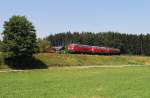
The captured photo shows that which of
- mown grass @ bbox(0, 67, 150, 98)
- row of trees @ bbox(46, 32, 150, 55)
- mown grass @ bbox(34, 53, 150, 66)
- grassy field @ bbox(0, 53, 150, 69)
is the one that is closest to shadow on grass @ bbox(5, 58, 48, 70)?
grassy field @ bbox(0, 53, 150, 69)

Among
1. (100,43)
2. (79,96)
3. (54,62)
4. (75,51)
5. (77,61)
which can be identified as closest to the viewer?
(79,96)

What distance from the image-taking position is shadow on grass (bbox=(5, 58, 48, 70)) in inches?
2597

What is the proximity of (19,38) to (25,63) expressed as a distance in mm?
5758

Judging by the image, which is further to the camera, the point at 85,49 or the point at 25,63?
the point at 85,49

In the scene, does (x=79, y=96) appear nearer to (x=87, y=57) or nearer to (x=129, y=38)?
(x=87, y=57)

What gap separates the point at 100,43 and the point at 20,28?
9816cm

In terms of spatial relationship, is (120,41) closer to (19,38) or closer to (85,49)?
(85,49)

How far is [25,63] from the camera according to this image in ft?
226

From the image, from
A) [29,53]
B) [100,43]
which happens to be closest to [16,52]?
[29,53]

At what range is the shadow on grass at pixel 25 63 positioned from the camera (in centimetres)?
6597

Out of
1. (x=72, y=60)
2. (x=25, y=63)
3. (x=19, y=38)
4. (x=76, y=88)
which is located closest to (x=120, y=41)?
(x=72, y=60)

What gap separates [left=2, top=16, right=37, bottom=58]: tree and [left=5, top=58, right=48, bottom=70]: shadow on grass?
1.41 metres

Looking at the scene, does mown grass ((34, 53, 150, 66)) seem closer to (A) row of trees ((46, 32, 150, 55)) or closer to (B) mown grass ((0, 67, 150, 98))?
(B) mown grass ((0, 67, 150, 98))

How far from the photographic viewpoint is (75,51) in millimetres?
97312
